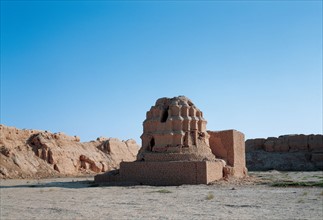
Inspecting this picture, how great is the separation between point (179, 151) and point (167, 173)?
197 centimetres

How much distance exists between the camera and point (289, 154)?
48.9 metres

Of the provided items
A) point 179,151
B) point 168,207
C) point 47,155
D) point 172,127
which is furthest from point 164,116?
point 47,155

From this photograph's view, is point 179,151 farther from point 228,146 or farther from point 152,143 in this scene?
point 228,146

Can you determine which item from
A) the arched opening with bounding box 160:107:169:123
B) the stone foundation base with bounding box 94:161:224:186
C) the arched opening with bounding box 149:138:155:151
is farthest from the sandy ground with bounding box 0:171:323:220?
the arched opening with bounding box 160:107:169:123

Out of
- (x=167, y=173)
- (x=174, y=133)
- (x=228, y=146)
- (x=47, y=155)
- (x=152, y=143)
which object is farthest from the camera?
(x=47, y=155)

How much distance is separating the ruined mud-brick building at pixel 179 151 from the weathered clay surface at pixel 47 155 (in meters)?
11.6

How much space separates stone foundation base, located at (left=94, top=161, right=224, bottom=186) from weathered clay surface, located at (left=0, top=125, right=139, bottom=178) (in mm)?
12023

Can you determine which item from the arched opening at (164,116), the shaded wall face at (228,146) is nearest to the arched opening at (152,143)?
the arched opening at (164,116)

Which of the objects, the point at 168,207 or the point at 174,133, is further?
the point at 174,133

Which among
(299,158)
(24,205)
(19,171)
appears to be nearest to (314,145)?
(299,158)

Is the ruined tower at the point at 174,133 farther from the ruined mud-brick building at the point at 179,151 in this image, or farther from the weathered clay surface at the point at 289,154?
the weathered clay surface at the point at 289,154

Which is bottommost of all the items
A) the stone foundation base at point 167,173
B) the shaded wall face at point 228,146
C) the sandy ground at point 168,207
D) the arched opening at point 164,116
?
the sandy ground at point 168,207

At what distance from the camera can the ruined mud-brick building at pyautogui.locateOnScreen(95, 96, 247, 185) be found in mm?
20703

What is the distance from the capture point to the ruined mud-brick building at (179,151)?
815 inches
